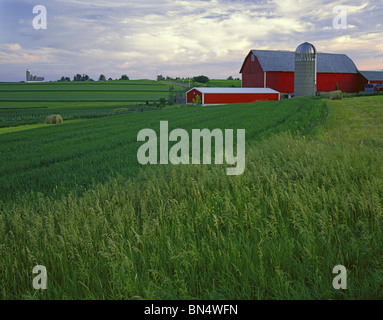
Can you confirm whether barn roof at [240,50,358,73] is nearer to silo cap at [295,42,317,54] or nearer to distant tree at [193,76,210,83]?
silo cap at [295,42,317,54]

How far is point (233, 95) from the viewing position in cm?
5597

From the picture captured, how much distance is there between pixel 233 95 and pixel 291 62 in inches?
443

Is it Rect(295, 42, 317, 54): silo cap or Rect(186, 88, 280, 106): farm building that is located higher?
Rect(295, 42, 317, 54): silo cap

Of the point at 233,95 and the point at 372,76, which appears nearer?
the point at 233,95

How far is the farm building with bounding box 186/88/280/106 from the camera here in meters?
55.1

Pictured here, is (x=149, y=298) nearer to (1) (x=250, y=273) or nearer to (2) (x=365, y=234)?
(1) (x=250, y=273)

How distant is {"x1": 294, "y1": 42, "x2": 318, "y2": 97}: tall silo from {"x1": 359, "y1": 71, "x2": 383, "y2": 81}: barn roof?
39.2ft

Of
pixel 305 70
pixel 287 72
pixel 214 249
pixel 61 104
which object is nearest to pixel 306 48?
pixel 305 70

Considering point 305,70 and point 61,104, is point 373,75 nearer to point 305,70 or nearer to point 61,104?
point 305,70

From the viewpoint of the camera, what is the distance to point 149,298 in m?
3.53

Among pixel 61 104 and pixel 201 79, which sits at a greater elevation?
pixel 201 79

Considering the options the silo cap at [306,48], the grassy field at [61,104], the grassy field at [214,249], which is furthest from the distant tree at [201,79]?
the grassy field at [214,249]

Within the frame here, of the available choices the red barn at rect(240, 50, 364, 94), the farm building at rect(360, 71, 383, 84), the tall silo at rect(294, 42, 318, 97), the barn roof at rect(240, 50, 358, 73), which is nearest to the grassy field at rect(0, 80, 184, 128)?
the red barn at rect(240, 50, 364, 94)
